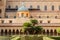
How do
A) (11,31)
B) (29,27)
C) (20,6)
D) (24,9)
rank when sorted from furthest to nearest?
(20,6) < (24,9) < (11,31) < (29,27)

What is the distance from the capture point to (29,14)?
7019 cm

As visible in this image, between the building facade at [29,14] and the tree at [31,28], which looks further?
the building facade at [29,14]

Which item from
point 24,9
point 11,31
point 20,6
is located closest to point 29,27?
point 11,31

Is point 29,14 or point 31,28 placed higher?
point 29,14

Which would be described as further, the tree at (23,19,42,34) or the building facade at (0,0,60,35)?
the building facade at (0,0,60,35)

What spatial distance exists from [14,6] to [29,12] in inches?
261

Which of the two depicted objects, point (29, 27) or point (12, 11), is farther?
point (12, 11)

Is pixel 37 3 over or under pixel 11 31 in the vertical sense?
over

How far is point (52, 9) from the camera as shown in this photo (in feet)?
249

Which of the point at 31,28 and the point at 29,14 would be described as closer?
the point at 31,28

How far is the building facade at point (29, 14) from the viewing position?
2549 inches

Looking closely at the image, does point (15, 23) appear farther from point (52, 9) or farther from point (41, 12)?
point (52, 9)

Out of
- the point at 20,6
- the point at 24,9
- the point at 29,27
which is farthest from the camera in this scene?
the point at 20,6

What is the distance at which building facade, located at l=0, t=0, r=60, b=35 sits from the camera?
212 ft
